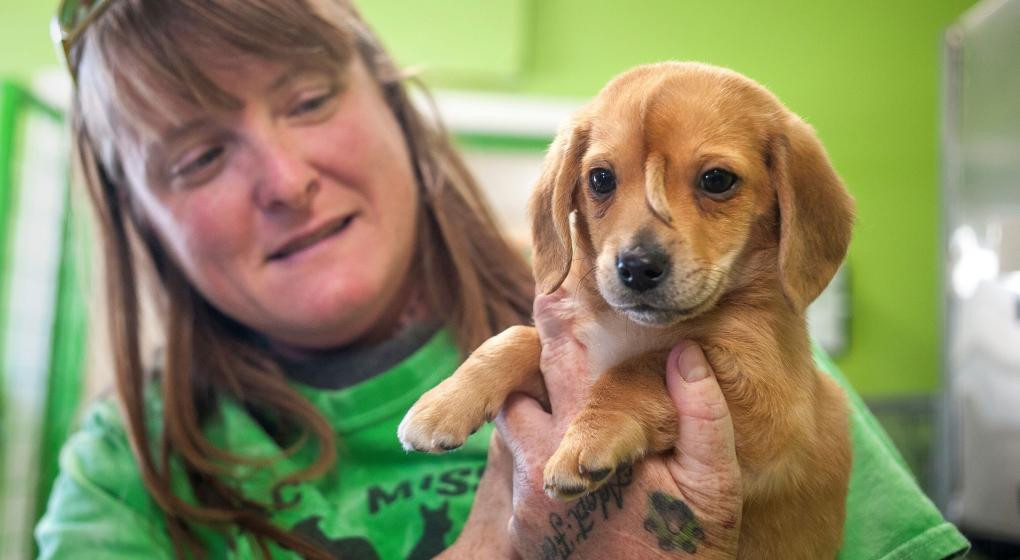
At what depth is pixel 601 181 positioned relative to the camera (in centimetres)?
87

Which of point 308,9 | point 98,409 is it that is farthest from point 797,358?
point 98,409

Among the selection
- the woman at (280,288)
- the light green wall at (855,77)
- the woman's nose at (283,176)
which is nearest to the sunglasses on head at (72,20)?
the woman at (280,288)

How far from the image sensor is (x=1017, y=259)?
82 cm

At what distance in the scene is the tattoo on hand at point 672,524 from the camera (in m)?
0.78

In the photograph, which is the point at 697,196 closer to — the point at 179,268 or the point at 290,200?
the point at 290,200

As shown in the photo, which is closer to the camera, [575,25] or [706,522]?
[706,522]

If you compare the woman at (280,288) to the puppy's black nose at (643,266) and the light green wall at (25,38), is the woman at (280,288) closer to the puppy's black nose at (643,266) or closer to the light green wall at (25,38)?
the puppy's black nose at (643,266)

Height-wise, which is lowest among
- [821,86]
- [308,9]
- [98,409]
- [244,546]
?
[244,546]

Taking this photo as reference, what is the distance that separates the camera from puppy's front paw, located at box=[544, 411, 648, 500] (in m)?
0.76

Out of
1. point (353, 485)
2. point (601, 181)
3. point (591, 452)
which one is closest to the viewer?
point (591, 452)

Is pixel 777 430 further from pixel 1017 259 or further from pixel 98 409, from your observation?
pixel 98 409

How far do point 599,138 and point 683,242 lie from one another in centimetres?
18

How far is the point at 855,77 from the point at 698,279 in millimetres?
485

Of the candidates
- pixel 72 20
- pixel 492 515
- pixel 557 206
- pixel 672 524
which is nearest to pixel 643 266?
pixel 557 206
